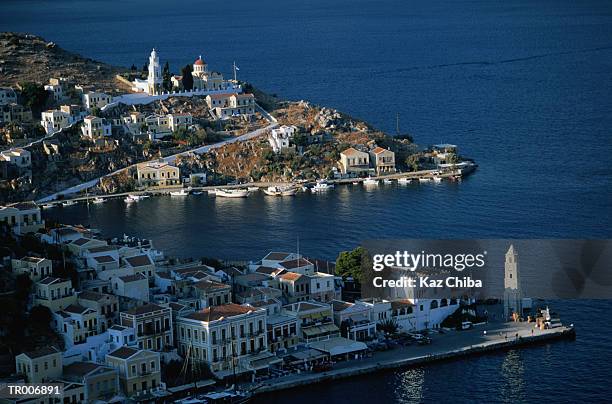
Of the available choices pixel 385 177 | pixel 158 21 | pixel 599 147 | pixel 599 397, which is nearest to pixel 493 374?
pixel 599 397

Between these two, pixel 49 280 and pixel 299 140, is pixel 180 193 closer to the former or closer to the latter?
pixel 299 140

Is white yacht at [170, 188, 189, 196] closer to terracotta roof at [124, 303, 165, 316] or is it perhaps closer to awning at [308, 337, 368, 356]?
awning at [308, 337, 368, 356]

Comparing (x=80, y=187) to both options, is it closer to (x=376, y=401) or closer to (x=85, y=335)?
(x=85, y=335)

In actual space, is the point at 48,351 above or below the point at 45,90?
below

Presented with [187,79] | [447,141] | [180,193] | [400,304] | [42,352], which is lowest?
[42,352]

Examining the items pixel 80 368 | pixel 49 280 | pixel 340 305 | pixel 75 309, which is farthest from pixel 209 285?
pixel 80 368

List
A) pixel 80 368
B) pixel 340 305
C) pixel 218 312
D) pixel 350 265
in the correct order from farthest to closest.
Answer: pixel 350 265 < pixel 340 305 < pixel 218 312 < pixel 80 368
